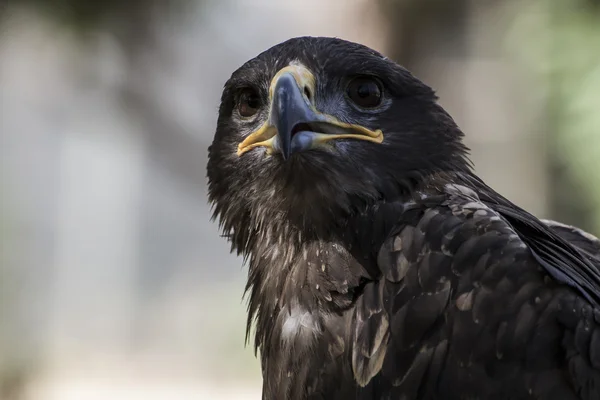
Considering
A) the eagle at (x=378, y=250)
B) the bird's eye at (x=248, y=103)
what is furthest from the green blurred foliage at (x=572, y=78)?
the bird's eye at (x=248, y=103)

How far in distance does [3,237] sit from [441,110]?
6.40 metres

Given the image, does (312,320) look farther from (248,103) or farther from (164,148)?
(164,148)

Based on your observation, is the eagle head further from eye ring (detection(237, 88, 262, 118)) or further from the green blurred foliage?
the green blurred foliage

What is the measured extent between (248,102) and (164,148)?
4376mm

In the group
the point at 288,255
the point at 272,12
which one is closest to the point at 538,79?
the point at 272,12

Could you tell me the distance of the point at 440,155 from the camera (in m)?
3.18

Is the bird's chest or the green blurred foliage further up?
the green blurred foliage

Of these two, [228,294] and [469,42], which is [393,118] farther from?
[228,294]

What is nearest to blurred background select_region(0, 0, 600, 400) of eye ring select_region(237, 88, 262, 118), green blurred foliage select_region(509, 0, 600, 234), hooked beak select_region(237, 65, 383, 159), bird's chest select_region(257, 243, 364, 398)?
green blurred foliage select_region(509, 0, 600, 234)

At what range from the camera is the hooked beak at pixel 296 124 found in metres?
2.89

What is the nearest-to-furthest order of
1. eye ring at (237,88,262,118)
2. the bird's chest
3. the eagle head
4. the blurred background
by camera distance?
the bird's chest → the eagle head → eye ring at (237,88,262,118) → the blurred background

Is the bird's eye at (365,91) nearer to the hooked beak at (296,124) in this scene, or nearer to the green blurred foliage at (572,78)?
the hooked beak at (296,124)

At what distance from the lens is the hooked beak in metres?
2.89

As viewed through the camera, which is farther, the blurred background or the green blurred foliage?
the blurred background
